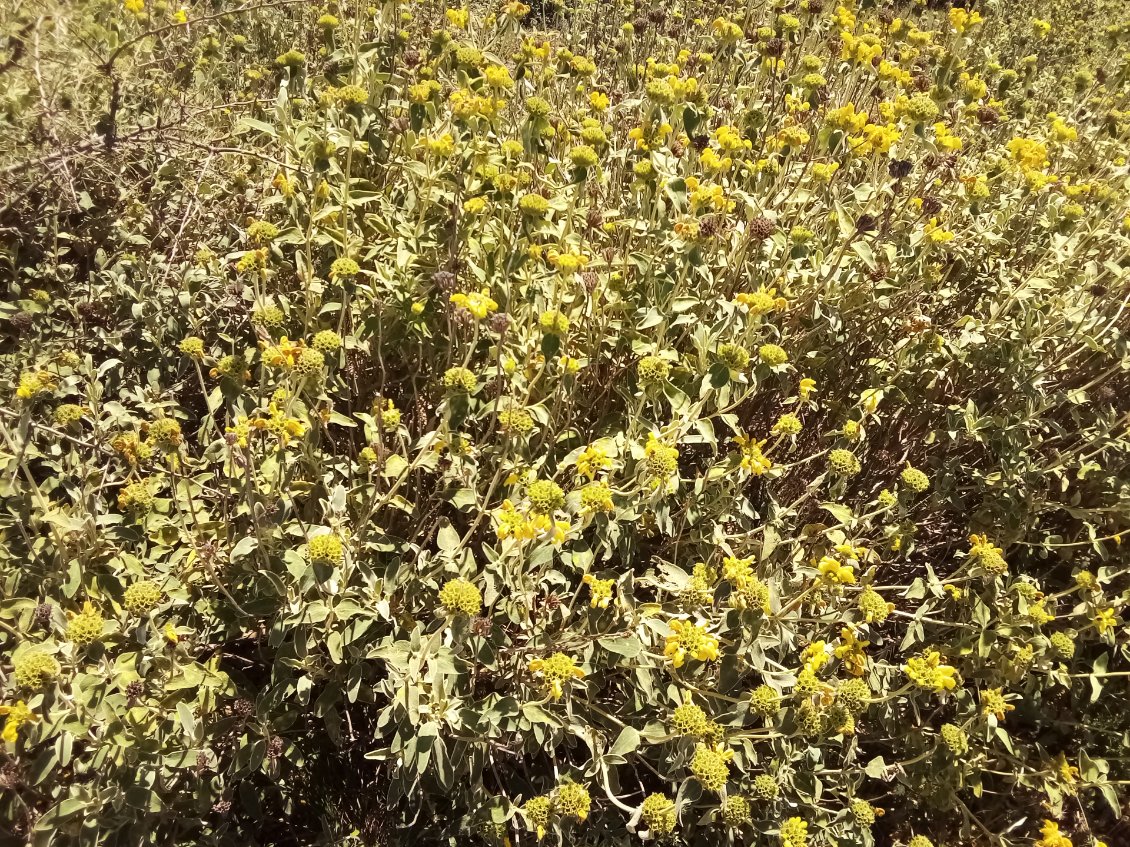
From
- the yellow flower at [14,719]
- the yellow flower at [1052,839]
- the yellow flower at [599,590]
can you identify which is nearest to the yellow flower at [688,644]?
the yellow flower at [599,590]

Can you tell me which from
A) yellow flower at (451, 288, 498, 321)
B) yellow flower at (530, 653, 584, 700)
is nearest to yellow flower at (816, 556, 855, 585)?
yellow flower at (530, 653, 584, 700)

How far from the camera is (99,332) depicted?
2.18m

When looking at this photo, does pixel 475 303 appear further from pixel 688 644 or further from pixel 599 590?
pixel 688 644

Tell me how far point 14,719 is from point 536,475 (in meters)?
1.27

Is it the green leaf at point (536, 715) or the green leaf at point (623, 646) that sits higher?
the green leaf at point (623, 646)

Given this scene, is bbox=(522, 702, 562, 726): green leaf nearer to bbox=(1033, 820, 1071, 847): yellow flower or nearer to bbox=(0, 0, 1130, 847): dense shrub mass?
bbox=(0, 0, 1130, 847): dense shrub mass

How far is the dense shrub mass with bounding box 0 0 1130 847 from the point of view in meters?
1.70

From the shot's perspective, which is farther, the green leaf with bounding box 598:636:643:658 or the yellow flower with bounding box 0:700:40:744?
the green leaf with bounding box 598:636:643:658

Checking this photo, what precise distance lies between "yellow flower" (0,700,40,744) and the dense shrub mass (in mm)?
13

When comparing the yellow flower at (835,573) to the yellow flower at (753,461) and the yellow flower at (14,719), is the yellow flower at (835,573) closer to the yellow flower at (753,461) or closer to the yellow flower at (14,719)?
the yellow flower at (753,461)

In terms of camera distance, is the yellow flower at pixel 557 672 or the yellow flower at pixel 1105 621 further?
the yellow flower at pixel 1105 621

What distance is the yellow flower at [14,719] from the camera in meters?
1.43

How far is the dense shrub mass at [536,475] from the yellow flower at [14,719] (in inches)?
0.5

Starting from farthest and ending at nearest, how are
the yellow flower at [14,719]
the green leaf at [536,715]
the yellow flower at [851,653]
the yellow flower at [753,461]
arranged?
1. the yellow flower at [753,461]
2. the yellow flower at [851,653]
3. the green leaf at [536,715]
4. the yellow flower at [14,719]
